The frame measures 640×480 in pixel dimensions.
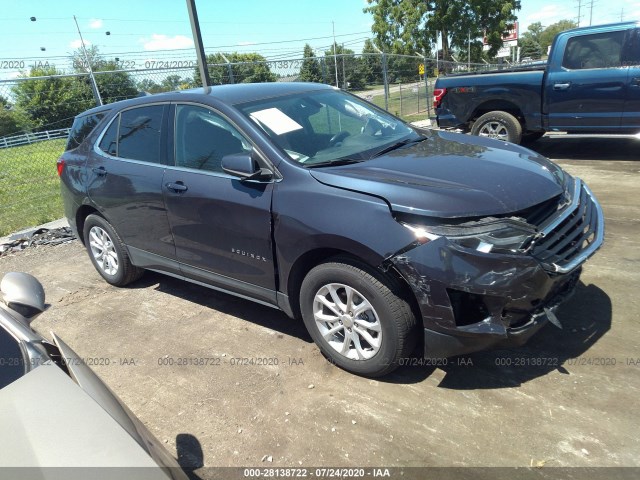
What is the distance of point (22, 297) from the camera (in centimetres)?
206

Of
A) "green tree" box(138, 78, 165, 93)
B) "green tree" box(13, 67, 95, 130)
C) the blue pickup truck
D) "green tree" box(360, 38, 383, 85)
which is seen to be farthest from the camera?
"green tree" box(360, 38, 383, 85)

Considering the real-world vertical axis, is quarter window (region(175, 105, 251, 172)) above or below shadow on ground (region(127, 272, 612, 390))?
above

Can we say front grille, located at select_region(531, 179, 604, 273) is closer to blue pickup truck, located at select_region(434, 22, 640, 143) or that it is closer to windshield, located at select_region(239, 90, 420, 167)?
windshield, located at select_region(239, 90, 420, 167)

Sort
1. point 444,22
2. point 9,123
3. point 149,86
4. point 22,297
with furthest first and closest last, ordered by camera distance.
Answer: point 444,22 → point 9,123 → point 149,86 → point 22,297

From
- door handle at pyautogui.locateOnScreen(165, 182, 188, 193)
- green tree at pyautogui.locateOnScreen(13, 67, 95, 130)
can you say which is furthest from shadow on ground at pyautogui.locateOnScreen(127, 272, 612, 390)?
green tree at pyautogui.locateOnScreen(13, 67, 95, 130)

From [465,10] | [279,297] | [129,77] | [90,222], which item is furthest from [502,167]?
[465,10]

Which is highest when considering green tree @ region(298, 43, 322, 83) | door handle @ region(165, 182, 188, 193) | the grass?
green tree @ region(298, 43, 322, 83)

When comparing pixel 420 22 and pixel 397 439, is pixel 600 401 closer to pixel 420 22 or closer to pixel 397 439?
pixel 397 439

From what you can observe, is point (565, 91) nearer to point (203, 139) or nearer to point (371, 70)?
point (203, 139)

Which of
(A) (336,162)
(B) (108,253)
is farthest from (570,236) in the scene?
(B) (108,253)

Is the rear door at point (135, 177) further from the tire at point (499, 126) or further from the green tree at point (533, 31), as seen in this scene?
the green tree at point (533, 31)

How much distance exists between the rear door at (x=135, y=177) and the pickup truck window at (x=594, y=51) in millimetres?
6737

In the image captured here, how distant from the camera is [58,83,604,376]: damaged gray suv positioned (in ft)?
8.50

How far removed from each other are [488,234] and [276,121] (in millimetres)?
1704
